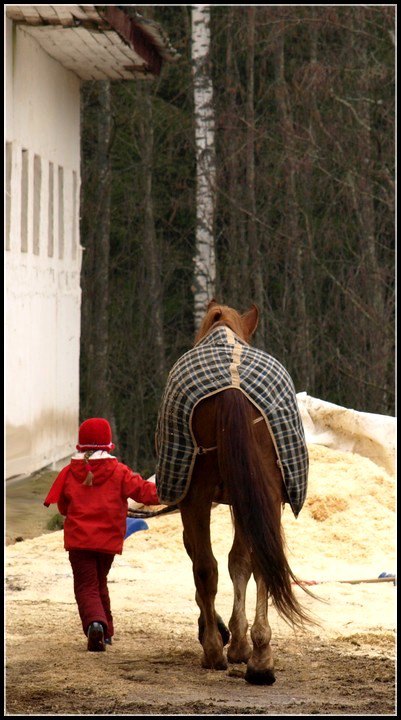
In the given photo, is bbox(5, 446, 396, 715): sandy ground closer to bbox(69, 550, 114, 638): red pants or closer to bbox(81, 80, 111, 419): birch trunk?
bbox(69, 550, 114, 638): red pants

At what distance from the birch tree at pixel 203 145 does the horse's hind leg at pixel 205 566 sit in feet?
35.2

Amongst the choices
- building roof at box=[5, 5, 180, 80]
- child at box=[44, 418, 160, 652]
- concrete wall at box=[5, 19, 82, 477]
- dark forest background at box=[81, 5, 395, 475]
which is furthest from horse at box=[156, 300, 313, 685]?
dark forest background at box=[81, 5, 395, 475]

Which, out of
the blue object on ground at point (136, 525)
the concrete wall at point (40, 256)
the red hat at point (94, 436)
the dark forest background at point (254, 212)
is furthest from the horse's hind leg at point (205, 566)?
the dark forest background at point (254, 212)

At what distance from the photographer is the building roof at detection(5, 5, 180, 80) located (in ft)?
39.7

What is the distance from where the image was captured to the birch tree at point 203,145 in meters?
17.0

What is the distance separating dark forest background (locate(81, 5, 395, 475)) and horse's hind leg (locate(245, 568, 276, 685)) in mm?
10800

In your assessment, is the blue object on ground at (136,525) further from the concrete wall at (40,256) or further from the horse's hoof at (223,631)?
the horse's hoof at (223,631)

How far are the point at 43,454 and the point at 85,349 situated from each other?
6.80 meters

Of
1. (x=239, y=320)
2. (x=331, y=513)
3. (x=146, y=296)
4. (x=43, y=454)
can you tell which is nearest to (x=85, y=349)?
(x=146, y=296)

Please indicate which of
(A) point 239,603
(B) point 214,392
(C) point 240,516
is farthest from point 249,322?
(A) point 239,603

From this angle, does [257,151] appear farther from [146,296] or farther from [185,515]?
[185,515]

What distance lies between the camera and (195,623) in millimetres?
7344

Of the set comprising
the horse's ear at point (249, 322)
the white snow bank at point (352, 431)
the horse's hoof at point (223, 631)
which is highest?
the horse's ear at point (249, 322)

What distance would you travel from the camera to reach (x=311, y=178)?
62.6 ft
